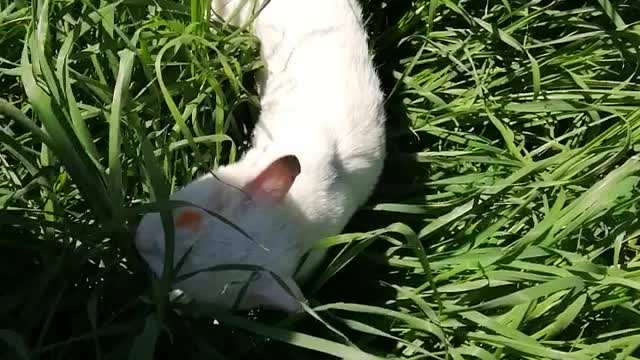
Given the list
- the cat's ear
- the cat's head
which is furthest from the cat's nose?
the cat's ear

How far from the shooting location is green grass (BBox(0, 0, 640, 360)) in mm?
1907

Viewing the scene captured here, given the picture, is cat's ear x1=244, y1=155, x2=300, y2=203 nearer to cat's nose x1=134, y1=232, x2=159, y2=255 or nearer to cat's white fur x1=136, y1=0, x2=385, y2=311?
cat's white fur x1=136, y1=0, x2=385, y2=311

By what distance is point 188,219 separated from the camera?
74.0 inches

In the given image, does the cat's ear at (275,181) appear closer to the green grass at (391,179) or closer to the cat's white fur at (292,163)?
the cat's white fur at (292,163)

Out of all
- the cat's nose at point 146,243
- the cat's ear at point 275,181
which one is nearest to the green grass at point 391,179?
the cat's nose at point 146,243

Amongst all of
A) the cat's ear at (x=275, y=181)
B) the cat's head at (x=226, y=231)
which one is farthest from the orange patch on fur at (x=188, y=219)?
the cat's ear at (x=275, y=181)

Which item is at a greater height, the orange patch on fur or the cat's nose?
the orange patch on fur

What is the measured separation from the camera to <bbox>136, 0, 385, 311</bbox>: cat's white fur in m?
1.88

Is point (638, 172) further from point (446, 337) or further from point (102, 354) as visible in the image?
point (102, 354)

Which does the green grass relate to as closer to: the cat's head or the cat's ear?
the cat's head

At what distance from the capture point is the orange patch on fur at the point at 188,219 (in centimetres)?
188

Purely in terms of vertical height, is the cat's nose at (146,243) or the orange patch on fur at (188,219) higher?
the orange patch on fur at (188,219)

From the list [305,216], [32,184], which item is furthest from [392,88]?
[32,184]

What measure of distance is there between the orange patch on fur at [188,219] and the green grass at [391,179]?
2.7 inches
